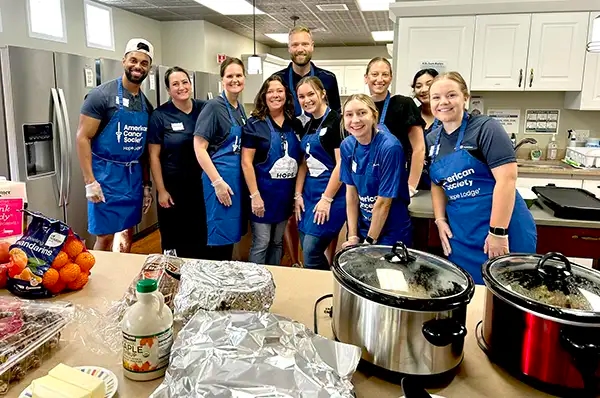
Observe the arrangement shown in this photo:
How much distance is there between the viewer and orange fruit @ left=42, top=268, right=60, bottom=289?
1231mm

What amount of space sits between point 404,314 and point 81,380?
0.60 meters

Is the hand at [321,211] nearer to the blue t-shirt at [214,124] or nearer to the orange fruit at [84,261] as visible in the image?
the blue t-shirt at [214,124]

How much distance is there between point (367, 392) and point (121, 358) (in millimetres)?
526

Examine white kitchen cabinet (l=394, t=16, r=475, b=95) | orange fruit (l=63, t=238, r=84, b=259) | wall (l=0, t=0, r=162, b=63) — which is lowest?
orange fruit (l=63, t=238, r=84, b=259)

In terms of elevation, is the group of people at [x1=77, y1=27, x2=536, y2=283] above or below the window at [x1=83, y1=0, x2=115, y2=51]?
below

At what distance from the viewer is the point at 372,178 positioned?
A: 7.11ft

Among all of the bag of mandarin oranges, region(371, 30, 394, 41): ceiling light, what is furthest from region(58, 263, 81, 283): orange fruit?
region(371, 30, 394, 41): ceiling light

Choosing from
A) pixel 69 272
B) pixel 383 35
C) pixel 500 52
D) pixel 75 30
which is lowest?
pixel 69 272

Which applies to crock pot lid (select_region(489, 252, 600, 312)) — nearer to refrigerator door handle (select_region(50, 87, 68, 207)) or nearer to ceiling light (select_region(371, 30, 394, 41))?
refrigerator door handle (select_region(50, 87, 68, 207))

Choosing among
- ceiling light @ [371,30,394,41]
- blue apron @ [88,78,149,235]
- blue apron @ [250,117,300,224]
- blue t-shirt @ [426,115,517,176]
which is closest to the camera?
blue t-shirt @ [426,115,517,176]

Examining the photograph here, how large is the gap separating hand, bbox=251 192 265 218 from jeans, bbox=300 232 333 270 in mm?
296

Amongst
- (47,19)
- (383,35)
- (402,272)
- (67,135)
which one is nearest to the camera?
(402,272)

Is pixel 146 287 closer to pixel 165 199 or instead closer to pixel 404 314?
pixel 404 314

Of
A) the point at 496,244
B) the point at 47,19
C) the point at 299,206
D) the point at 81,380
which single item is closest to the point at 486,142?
the point at 496,244
